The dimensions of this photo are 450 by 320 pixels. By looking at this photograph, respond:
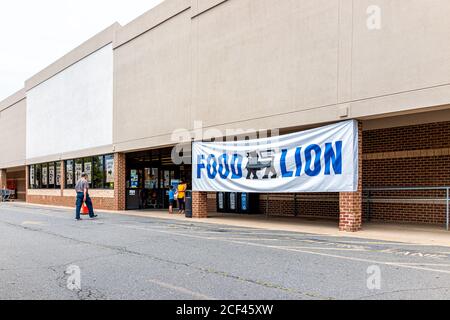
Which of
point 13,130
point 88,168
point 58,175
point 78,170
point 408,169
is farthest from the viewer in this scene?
point 13,130

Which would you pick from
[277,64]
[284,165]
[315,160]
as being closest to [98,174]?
[284,165]

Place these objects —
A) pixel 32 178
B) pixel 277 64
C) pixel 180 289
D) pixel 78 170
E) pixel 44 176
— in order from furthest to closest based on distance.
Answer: pixel 32 178
pixel 44 176
pixel 78 170
pixel 277 64
pixel 180 289

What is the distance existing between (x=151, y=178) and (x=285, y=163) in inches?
498

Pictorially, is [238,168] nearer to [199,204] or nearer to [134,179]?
[199,204]

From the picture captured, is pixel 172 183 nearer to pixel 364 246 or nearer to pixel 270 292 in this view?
pixel 364 246

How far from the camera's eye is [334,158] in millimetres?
11820

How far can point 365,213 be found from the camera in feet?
49.5

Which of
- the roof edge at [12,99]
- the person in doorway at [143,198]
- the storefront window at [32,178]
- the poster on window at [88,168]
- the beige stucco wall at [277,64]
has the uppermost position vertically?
the roof edge at [12,99]

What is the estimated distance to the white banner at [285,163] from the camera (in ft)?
38.1

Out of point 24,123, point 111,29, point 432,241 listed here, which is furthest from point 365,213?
point 24,123

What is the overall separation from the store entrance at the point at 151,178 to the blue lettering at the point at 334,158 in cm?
1103

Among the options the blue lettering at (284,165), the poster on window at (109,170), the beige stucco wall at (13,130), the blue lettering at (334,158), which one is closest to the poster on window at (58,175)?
the beige stucco wall at (13,130)

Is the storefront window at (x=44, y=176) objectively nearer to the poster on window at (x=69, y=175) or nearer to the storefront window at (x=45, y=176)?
the storefront window at (x=45, y=176)

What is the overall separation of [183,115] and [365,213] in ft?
26.9
